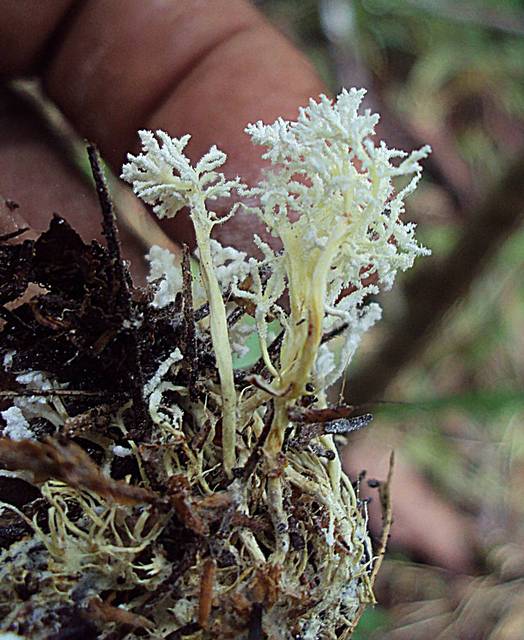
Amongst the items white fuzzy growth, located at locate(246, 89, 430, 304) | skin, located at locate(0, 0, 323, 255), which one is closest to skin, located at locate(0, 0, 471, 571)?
skin, located at locate(0, 0, 323, 255)

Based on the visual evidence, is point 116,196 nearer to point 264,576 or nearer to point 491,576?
point 264,576

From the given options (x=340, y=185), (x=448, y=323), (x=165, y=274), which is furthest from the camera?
(x=448, y=323)

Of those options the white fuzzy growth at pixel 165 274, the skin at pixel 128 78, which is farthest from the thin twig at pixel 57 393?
the skin at pixel 128 78

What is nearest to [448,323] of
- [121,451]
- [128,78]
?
[128,78]

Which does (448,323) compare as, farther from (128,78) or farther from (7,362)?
(7,362)

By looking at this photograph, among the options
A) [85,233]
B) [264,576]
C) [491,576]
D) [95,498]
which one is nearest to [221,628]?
[264,576]
